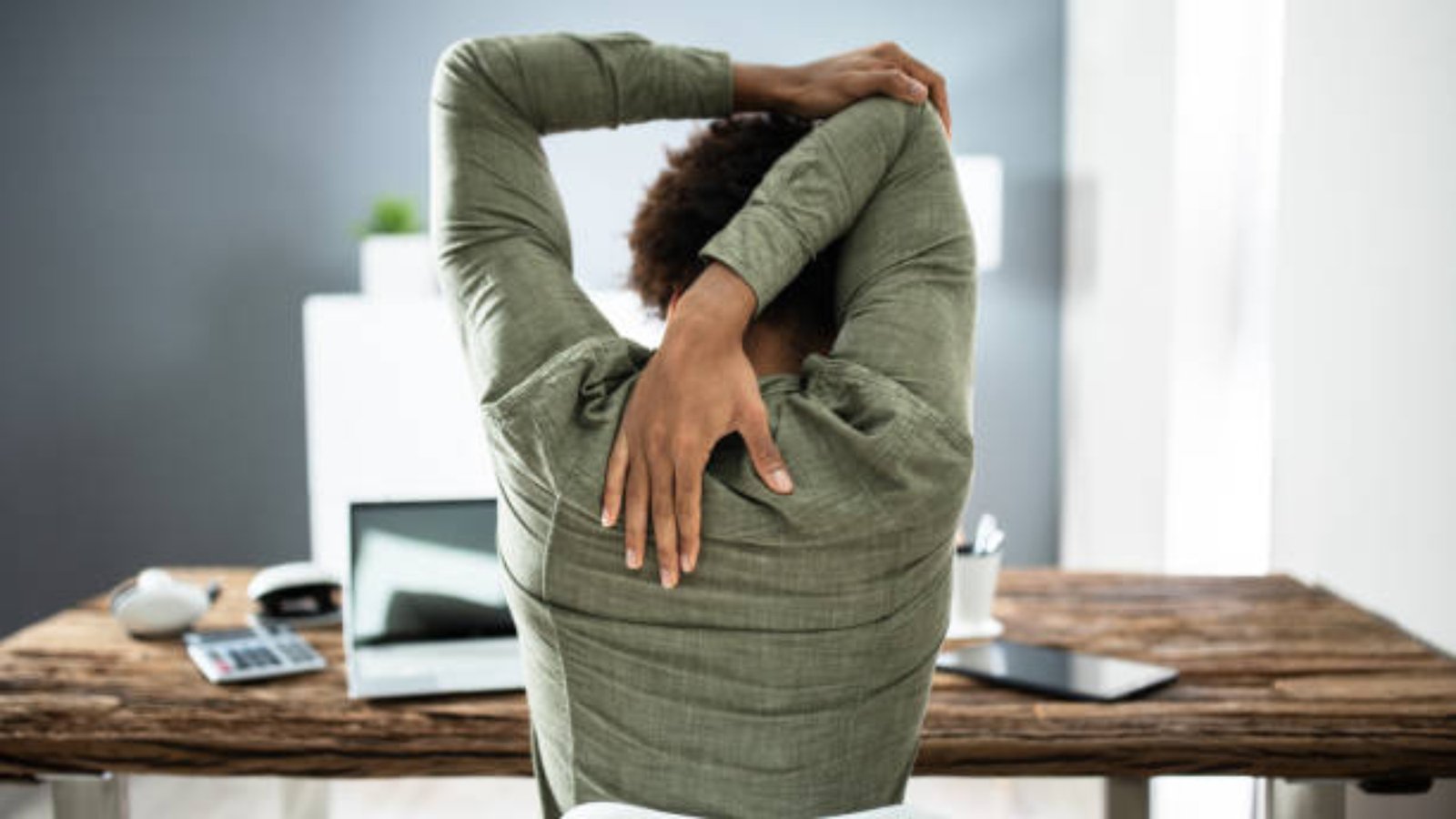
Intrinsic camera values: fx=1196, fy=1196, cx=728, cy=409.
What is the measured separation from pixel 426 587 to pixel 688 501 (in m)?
0.81

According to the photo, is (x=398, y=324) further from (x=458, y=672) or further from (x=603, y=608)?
(x=603, y=608)

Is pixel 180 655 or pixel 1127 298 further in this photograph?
pixel 1127 298

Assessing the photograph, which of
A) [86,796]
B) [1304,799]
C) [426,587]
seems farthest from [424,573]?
[1304,799]

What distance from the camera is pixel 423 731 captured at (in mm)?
1246

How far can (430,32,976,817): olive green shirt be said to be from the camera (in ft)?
2.52

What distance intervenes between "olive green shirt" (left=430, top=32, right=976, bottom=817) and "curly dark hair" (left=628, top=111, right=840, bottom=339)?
0.04 metres

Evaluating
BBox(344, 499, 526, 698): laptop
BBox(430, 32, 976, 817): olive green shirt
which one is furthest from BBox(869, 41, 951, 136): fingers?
BBox(344, 499, 526, 698): laptop

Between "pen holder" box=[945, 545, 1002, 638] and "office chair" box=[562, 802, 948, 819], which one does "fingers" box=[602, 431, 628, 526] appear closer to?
"office chair" box=[562, 802, 948, 819]

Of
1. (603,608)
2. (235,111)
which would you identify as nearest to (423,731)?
(603,608)

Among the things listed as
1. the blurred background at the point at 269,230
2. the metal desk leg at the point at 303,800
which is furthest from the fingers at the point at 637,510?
the blurred background at the point at 269,230

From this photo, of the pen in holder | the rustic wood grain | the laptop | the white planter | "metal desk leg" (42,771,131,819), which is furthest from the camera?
the white planter

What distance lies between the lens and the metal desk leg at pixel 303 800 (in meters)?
1.95

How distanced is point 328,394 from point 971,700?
2.37 m

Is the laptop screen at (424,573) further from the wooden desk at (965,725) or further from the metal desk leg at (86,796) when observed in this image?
the metal desk leg at (86,796)
